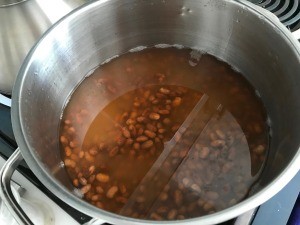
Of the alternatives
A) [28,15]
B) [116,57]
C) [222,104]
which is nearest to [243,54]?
[222,104]

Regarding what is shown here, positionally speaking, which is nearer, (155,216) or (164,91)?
(155,216)

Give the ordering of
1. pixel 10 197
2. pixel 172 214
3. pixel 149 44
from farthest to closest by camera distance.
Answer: pixel 149 44 → pixel 172 214 → pixel 10 197

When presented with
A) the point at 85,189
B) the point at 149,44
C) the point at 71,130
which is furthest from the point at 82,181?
the point at 149,44

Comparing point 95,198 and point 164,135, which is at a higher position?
point 164,135

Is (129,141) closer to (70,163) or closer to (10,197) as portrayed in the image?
(70,163)

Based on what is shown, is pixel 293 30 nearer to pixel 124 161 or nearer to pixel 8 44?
pixel 124 161

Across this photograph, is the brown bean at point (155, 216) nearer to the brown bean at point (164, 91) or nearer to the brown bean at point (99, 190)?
the brown bean at point (99, 190)

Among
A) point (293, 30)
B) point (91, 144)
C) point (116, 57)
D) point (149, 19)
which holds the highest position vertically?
point (293, 30)
